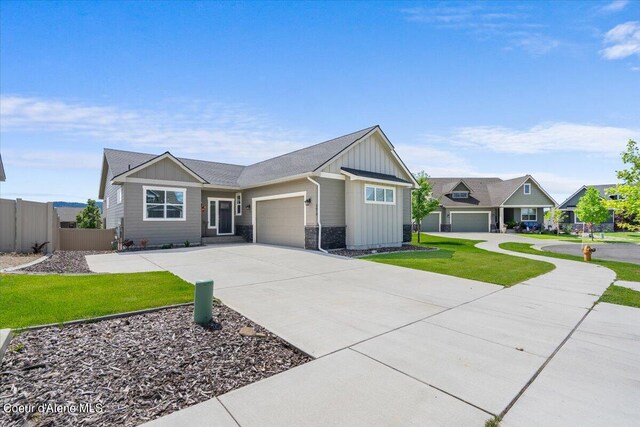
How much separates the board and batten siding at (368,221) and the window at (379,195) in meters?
0.19

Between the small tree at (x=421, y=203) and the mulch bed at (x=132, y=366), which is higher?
→ the small tree at (x=421, y=203)

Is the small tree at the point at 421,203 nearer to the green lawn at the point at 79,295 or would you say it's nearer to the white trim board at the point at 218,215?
the white trim board at the point at 218,215

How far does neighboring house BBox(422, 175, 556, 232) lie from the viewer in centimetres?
3155

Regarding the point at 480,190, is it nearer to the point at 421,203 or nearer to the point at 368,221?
→ the point at 421,203

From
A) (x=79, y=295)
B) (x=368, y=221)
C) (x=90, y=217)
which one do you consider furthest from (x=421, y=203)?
(x=90, y=217)

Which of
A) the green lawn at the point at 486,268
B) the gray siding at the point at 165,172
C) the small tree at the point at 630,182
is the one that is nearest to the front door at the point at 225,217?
the gray siding at the point at 165,172

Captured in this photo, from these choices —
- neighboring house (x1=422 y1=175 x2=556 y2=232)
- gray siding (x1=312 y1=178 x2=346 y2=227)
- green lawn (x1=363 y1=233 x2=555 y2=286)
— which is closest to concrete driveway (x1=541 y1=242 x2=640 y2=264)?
green lawn (x1=363 y1=233 x2=555 y2=286)

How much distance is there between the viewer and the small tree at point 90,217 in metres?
27.6

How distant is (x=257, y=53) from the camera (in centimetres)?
1138

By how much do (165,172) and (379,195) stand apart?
35.6ft

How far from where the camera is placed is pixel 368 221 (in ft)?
46.6

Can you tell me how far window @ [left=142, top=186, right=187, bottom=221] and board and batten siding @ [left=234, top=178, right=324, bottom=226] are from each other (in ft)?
12.1

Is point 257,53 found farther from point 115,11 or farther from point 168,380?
point 168,380

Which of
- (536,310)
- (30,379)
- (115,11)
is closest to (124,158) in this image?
(115,11)
